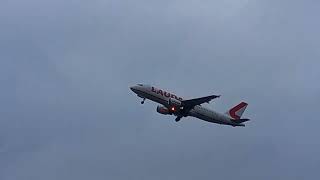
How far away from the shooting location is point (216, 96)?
198625 millimetres

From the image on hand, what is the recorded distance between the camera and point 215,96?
199m

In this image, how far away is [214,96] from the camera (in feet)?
656

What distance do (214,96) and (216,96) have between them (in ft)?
4.31

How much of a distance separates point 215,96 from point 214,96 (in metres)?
0.66

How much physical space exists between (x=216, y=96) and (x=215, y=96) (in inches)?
A: 25.8
